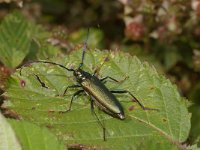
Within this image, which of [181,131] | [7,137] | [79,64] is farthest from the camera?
[79,64]

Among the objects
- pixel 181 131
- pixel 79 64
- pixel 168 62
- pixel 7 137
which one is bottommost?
pixel 168 62

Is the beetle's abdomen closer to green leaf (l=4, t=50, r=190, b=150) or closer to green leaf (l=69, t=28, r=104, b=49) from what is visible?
green leaf (l=4, t=50, r=190, b=150)

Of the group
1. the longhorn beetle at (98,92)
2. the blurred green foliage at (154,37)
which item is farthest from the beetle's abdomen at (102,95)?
the blurred green foliage at (154,37)

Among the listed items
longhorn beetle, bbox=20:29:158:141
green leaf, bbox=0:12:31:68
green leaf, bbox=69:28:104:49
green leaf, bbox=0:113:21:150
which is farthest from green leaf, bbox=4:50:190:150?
green leaf, bbox=69:28:104:49

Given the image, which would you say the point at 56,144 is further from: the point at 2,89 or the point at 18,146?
the point at 2,89

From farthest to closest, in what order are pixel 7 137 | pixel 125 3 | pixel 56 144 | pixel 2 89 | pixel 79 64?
pixel 125 3 < pixel 79 64 < pixel 2 89 < pixel 56 144 < pixel 7 137

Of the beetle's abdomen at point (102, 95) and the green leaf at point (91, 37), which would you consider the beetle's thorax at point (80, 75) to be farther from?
the green leaf at point (91, 37)

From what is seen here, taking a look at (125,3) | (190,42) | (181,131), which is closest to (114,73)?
(181,131)
